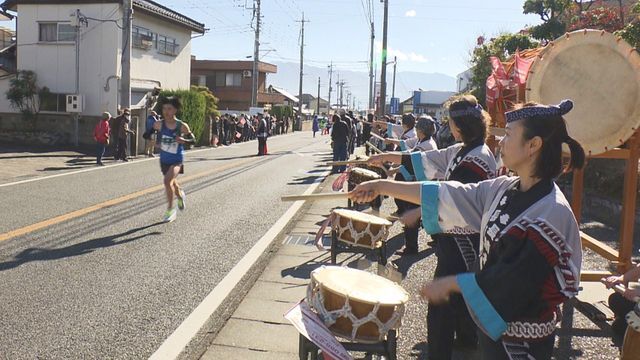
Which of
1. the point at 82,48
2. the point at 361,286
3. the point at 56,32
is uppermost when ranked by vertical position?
the point at 56,32

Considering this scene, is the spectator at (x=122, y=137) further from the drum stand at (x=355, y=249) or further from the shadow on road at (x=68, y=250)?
the drum stand at (x=355, y=249)

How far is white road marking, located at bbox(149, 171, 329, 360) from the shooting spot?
13.7 ft

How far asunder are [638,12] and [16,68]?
972 inches

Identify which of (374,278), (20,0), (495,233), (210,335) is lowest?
(210,335)

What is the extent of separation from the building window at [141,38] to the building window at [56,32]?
2487 mm

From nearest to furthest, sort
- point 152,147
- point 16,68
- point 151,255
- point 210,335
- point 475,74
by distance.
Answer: point 210,335 < point 151,255 < point 152,147 < point 475,74 < point 16,68

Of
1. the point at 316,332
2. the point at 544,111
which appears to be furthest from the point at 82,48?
the point at 544,111

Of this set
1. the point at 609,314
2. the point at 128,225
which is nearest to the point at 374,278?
the point at 609,314

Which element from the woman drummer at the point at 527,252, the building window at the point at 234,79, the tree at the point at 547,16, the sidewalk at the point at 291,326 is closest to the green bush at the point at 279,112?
the building window at the point at 234,79

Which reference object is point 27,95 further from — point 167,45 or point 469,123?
point 469,123

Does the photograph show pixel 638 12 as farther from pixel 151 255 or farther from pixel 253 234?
pixel 151 255

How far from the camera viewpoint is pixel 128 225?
8352mm

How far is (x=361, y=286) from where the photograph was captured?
337 centimetres

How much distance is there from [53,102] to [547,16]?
19726mm
